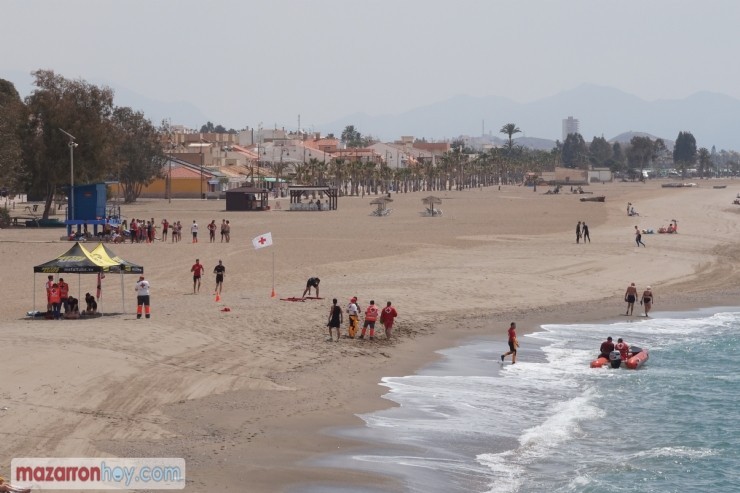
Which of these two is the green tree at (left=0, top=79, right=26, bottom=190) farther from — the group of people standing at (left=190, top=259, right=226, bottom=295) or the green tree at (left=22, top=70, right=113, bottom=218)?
the group of people standing at (left=190, top=259, right=226, bottom=295)

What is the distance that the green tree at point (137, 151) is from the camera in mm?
87125

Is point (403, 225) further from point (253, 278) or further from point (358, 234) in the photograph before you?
point (253, 278)

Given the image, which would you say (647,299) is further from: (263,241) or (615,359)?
(263,241)

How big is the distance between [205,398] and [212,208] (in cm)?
6449

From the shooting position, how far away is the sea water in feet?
48.8

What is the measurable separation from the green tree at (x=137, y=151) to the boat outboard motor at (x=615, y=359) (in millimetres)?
67382

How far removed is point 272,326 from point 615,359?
24.7 feet

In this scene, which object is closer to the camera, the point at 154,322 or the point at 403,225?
the point at 154,322

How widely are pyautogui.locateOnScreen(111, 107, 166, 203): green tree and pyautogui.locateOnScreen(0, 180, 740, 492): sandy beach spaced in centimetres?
3465

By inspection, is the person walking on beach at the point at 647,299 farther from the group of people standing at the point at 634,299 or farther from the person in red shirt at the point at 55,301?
the person in red shirt at the point at 55,301

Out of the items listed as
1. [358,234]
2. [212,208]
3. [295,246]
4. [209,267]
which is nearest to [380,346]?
[209,267]

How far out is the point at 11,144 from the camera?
52.3 metres

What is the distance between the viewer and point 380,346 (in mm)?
23172

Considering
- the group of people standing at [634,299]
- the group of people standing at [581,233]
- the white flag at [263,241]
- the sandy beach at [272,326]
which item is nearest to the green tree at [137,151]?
the sandy beach at [272,326]
